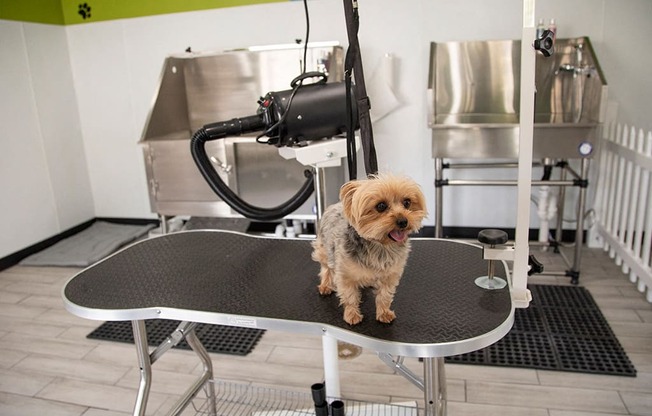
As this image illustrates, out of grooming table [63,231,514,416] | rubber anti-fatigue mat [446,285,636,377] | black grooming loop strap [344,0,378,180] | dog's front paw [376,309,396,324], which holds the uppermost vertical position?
black grooming loop strap [344,0,378,180]

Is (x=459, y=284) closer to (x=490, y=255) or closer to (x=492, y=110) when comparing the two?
(x=490, y=255)

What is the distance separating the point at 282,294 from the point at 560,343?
5.21ft

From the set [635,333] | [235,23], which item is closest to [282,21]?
[235,23]

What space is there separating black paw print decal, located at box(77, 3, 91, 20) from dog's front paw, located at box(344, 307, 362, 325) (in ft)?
12.5

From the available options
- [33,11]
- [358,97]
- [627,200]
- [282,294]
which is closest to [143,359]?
[282,294]

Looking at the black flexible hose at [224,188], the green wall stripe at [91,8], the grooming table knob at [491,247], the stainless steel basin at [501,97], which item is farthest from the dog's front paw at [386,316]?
the green wall stripe at [91,8]

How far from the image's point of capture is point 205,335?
8.67ft

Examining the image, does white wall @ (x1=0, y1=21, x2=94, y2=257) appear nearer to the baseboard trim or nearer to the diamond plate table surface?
the baseboard trim

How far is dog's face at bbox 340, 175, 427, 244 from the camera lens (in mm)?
1099

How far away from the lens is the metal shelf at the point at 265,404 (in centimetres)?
180

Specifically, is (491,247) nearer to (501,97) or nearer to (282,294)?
(282,294)

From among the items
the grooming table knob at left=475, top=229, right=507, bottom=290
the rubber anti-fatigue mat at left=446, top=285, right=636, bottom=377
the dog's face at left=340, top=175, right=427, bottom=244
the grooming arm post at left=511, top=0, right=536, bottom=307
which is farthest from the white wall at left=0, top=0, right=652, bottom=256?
the dog's face at left=340, top=175, right=427, bottom=244

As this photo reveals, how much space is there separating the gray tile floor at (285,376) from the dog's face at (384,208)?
46.1 inches

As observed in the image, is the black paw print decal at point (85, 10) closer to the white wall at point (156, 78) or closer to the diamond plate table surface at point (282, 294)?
the white wall at point (156, 78)
